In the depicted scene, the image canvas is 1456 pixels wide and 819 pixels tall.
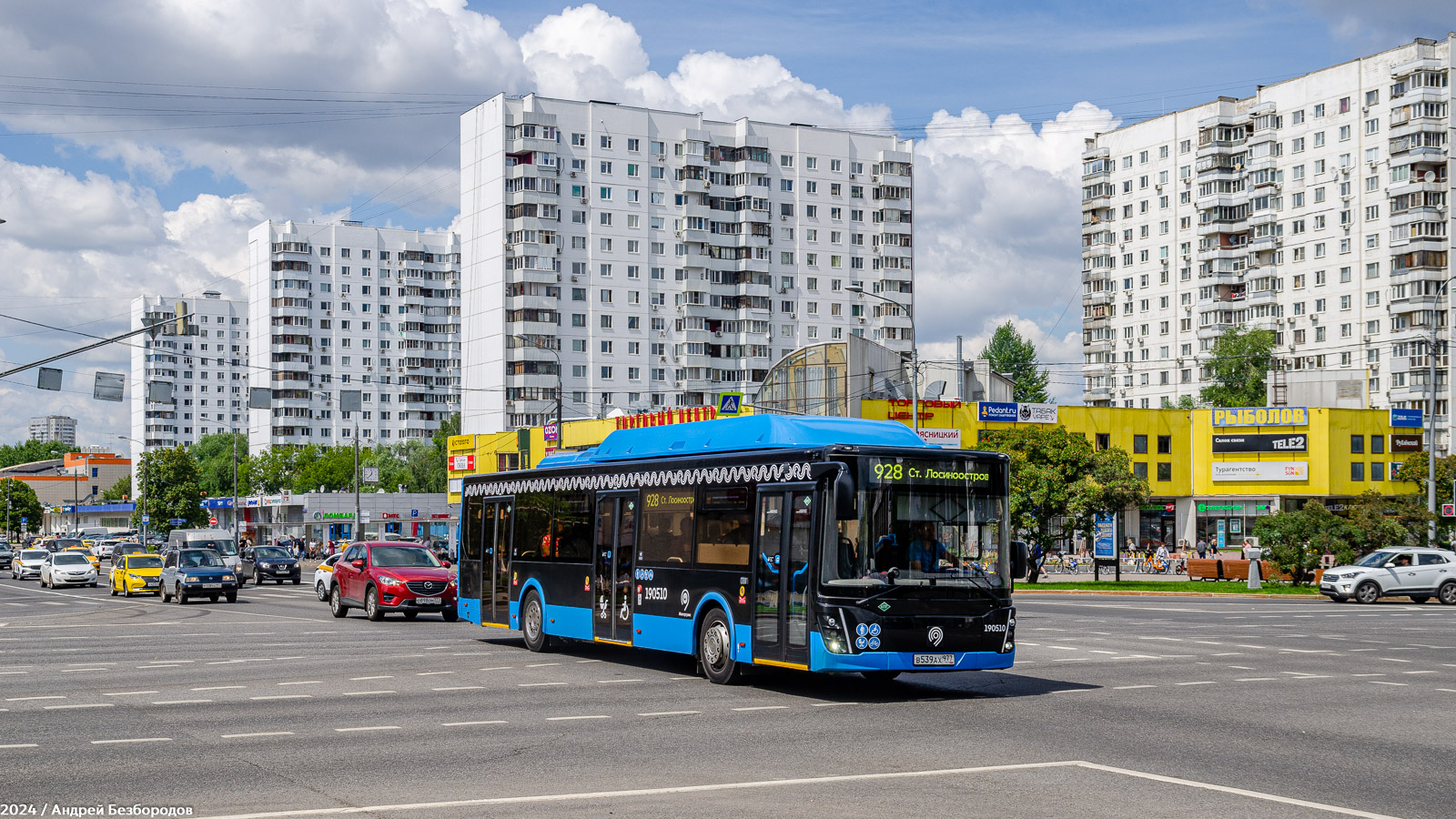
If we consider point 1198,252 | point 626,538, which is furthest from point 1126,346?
point 626,538

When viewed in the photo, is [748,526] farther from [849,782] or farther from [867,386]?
[867,386]

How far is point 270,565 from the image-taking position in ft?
182

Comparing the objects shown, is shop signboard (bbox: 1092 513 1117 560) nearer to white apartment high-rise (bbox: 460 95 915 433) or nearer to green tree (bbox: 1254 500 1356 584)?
green tree (bbox: 1254 500 1356 584)

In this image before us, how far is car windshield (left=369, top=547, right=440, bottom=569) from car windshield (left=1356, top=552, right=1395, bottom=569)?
25747 millimetres

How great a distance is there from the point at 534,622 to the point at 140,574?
27.4 meters

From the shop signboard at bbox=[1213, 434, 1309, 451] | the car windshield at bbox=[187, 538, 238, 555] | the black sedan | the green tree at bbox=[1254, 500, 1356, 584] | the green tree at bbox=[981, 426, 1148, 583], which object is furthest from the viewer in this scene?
the shop signboard at bbox=[1213, 434, 1309, 451]

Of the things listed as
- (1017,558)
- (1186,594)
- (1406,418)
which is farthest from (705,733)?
Answer: (1406,418)

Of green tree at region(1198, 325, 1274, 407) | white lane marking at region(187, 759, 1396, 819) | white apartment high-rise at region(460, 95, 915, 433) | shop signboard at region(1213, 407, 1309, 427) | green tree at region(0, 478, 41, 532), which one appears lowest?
green tree at region(0, 478, 41, 532)

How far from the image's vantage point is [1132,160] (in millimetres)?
123750

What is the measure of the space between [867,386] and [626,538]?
52633mm

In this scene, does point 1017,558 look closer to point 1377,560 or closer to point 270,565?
point 1377,560

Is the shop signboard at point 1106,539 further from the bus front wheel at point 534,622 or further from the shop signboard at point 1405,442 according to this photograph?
the bus front wheel at point 534,622

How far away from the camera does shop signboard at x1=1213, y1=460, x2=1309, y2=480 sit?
3007 inches

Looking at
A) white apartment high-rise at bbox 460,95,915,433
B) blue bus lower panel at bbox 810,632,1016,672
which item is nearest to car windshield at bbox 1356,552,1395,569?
blue bus lower panel at bbox 810,632,1016,672
